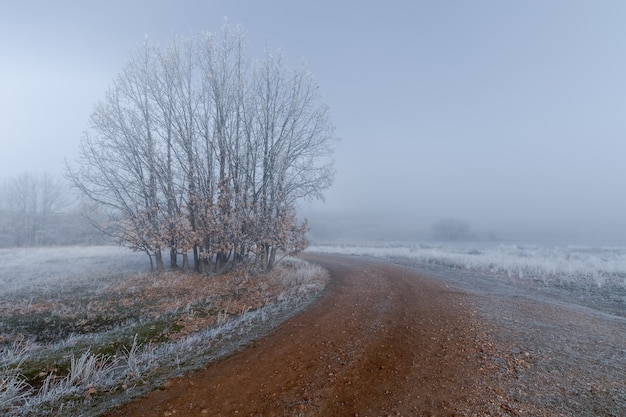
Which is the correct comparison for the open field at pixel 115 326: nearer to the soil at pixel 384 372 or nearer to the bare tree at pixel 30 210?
the soil at pixel 384 372

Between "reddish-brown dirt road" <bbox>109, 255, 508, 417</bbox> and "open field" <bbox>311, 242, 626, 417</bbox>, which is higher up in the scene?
"reddish-brown dirt road" <bbox>109, 255, 508, 417</bbox>

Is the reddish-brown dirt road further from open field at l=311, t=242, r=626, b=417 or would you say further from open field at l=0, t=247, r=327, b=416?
open field at l=0, t=247, r=327, b=416

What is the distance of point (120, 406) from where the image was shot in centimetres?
455

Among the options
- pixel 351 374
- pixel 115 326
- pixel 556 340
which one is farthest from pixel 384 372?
pixel 115 326

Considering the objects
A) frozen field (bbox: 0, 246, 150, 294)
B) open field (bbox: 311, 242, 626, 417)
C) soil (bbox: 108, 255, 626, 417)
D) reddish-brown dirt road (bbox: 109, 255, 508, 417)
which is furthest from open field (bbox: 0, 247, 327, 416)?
open field (bbox: 311, 242, 626, 417)

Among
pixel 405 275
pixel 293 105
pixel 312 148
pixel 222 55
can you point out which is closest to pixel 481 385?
pixel 405 275

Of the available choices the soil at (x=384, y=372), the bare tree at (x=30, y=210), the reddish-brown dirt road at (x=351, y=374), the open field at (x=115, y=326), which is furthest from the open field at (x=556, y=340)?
the bare tree at (x=30, y=210)

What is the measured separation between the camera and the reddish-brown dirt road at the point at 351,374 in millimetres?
4305

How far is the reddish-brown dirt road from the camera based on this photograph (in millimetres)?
4305

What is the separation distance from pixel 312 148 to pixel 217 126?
5.53 m

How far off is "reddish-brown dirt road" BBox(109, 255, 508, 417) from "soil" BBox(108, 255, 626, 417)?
2 cm

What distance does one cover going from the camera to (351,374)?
5.26 meters

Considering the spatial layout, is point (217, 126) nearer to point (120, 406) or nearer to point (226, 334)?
point (226, 334)

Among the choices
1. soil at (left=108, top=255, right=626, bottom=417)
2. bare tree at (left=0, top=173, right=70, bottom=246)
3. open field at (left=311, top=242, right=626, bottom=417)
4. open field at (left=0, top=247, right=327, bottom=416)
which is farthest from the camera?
bare tree at (left=0, top=173, right=70, bottom=246)
